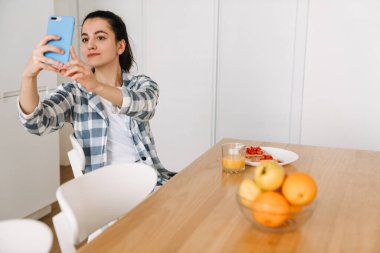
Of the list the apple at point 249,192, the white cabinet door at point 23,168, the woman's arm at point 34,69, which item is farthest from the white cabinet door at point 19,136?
the apple at point 249,192

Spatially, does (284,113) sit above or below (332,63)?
below

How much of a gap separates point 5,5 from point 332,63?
210cm

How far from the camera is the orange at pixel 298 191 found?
104 centimetres

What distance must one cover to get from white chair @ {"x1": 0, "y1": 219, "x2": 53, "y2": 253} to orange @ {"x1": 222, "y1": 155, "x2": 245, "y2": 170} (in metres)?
0.67

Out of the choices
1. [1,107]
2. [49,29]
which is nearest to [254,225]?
[49,29]

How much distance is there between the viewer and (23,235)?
1.04m

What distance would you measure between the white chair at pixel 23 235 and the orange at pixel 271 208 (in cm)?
46

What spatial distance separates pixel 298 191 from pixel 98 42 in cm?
117

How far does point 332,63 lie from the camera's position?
3.22 meters

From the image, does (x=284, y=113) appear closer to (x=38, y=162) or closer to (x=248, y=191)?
(x=38, y=162)

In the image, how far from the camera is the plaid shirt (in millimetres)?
1708

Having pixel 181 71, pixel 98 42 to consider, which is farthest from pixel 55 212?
pixel 98 42

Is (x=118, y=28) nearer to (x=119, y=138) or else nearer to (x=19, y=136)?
(x=119, y=138)

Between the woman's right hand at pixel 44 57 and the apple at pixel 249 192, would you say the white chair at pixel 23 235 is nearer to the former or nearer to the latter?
the apple at pixel 249 192
